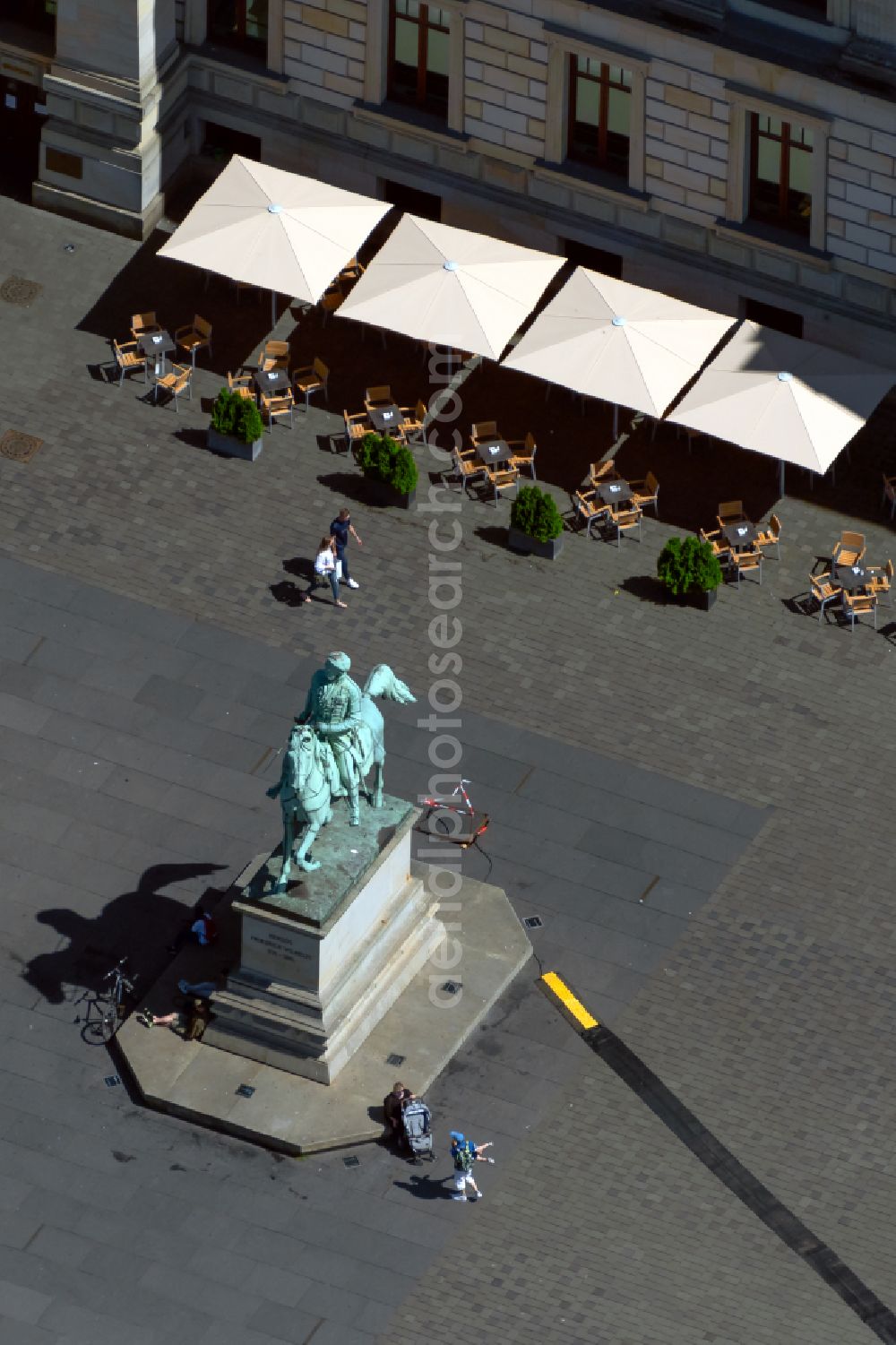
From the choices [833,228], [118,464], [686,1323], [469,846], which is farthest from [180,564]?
[686,1323]

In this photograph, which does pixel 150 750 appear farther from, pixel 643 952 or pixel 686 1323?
pixel 686 1323

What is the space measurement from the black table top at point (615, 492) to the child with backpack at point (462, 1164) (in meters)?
17.9

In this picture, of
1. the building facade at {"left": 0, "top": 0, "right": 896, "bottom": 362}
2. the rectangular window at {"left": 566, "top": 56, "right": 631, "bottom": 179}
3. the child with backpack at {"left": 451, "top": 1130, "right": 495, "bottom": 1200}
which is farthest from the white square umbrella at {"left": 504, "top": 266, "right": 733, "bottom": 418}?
the child with backpack at {"left": 451, "top": 1130, "right": 495, "bottom": 1200}

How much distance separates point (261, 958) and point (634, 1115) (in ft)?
26.1

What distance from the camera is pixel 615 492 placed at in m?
89.8

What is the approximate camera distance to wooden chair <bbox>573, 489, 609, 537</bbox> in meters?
89.7

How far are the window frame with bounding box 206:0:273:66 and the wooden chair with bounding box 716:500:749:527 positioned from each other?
15.7m

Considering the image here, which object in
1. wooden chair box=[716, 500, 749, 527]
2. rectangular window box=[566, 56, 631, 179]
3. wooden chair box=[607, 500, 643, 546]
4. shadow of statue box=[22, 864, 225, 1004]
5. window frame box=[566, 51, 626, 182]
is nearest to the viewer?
shadow of statue box=[22, 864, 225, 1004]

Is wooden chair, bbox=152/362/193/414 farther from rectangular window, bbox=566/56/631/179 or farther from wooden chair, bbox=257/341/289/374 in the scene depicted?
rectangular window, bbox=566/56/631/179

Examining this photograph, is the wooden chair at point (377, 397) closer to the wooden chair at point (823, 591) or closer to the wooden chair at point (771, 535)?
the wooden chair at point (771, 535)

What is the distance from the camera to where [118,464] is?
90.4m

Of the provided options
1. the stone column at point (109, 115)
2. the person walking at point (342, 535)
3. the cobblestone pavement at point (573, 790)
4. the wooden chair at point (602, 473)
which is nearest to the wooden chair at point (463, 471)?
the cobblestone pavement at point (573, 790)

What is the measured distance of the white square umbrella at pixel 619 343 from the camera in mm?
89188

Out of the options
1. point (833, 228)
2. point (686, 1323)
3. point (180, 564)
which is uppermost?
point (833, 228)
